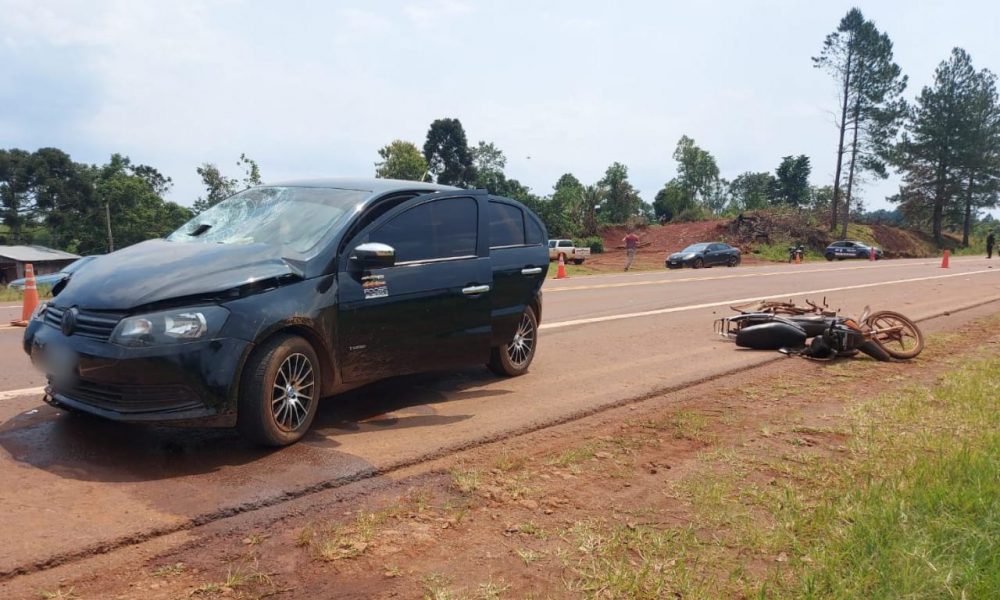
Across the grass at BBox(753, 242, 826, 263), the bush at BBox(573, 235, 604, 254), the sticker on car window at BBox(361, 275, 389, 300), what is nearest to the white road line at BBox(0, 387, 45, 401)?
the sticker on car window at BBox(361, 275, 389, 300)

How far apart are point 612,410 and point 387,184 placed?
2.65 m

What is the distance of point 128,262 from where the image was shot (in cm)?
428

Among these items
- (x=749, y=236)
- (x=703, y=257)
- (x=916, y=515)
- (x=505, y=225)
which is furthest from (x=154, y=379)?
(x=749, y=236)

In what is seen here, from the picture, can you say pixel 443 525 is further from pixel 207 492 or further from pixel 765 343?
pixel 765 343

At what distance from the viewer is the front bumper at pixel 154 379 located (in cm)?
373

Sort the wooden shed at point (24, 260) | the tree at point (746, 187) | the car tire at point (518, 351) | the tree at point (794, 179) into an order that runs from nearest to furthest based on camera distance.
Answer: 1. the car tire at point (518, 351)
2. the wooden shed at point (24, 260)
3. the tree at point (794, 179)
4. the tree at point (746, 187)

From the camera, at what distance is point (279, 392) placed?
4211 mm

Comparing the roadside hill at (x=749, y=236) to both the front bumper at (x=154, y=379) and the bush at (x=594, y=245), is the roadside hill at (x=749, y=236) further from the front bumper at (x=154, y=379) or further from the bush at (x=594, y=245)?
the front bumper at (x=154, y=379)

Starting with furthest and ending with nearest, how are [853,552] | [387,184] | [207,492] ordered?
[387,184] → [207,492] → [853,552]

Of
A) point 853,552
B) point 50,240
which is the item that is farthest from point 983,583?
point 50,240

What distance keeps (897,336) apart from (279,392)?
7457 mm

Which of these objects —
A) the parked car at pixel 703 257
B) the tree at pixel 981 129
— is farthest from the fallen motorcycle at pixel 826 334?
the tree at pixel 981 129

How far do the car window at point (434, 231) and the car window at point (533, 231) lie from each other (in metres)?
0.81

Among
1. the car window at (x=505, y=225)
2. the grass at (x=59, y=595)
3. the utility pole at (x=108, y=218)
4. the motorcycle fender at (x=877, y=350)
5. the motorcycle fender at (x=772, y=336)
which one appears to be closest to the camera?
the grass at (x=59, y=595)
